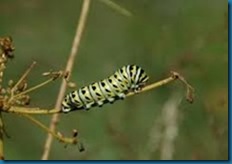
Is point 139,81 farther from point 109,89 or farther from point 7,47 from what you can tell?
point 7,47

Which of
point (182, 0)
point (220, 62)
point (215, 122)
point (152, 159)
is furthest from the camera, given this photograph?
point (182, 0)

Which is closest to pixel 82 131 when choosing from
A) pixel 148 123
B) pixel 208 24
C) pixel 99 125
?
pixel 99 125

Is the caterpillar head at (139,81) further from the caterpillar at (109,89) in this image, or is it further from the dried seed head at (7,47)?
the dried seed head at (7,47)

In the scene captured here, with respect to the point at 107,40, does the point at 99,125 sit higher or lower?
lower

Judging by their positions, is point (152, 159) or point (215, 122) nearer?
point (152, 159)

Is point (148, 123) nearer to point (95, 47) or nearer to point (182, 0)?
point (95, 47)

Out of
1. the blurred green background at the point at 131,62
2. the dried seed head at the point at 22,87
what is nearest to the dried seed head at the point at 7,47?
the dried seed head at the point at 22,87
